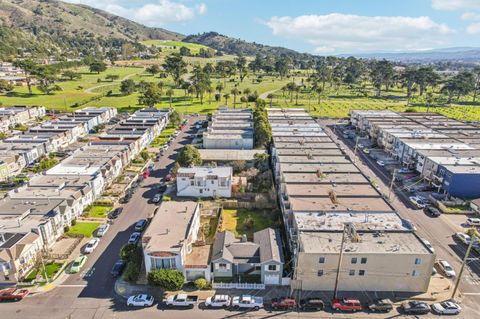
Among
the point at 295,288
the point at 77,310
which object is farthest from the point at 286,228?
the point at 77,310

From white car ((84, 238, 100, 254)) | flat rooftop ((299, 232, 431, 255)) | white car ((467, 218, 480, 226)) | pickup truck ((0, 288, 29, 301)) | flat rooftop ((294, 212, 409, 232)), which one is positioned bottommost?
pickup truck ((0, 288, 29, 301))

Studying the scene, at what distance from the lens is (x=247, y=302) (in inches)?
1369

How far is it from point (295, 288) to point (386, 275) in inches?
410

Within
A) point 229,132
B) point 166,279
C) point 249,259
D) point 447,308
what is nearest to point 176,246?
point 166,279

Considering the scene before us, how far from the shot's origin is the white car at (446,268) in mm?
39625

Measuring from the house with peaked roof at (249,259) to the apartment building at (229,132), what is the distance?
43.3m

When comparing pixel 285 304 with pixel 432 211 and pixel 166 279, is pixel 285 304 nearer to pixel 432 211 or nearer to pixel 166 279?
pixel 166 279

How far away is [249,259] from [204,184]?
22478 mm

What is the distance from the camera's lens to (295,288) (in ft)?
122

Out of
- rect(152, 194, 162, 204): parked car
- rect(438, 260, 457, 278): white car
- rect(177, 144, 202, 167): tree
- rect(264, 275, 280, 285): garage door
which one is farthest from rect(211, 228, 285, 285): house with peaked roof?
rect(177, 144, 202, 167): tree

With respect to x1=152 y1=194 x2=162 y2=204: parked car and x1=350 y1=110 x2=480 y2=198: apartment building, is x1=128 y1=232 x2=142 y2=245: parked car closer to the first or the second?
x1=152 y1=194 x2=162 y2=204: parked car

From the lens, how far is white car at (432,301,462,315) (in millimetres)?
33875

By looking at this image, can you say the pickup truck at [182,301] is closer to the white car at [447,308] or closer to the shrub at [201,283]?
the shrub at [201,283]

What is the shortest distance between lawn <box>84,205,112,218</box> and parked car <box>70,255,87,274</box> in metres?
11.6
